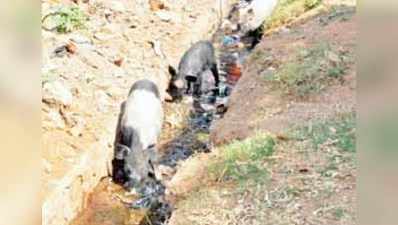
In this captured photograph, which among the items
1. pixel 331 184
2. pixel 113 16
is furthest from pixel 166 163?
pixel 113 16

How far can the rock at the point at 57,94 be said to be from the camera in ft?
10.7

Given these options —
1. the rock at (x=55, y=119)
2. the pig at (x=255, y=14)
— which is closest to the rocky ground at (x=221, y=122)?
the rock at (x=55, y=119)

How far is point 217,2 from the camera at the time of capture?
5285 millimetres

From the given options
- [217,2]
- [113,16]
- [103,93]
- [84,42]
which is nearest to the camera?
[103,93]

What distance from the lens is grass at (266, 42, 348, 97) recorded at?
330 centimetres

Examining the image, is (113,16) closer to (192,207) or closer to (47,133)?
(47,133)

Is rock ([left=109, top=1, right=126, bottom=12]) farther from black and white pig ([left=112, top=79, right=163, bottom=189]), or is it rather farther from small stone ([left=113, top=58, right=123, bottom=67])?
black and white pig ([left=112, top=79, right=163, bottom=189])

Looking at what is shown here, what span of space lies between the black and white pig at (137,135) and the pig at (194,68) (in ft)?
1.37

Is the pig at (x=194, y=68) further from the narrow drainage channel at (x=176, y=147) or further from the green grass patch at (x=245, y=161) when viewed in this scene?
the green grass patch at (x=245, y=161)

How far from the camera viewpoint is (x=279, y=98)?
3.31 m

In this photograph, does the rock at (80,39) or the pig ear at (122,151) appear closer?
the pig ear at (122,151)
